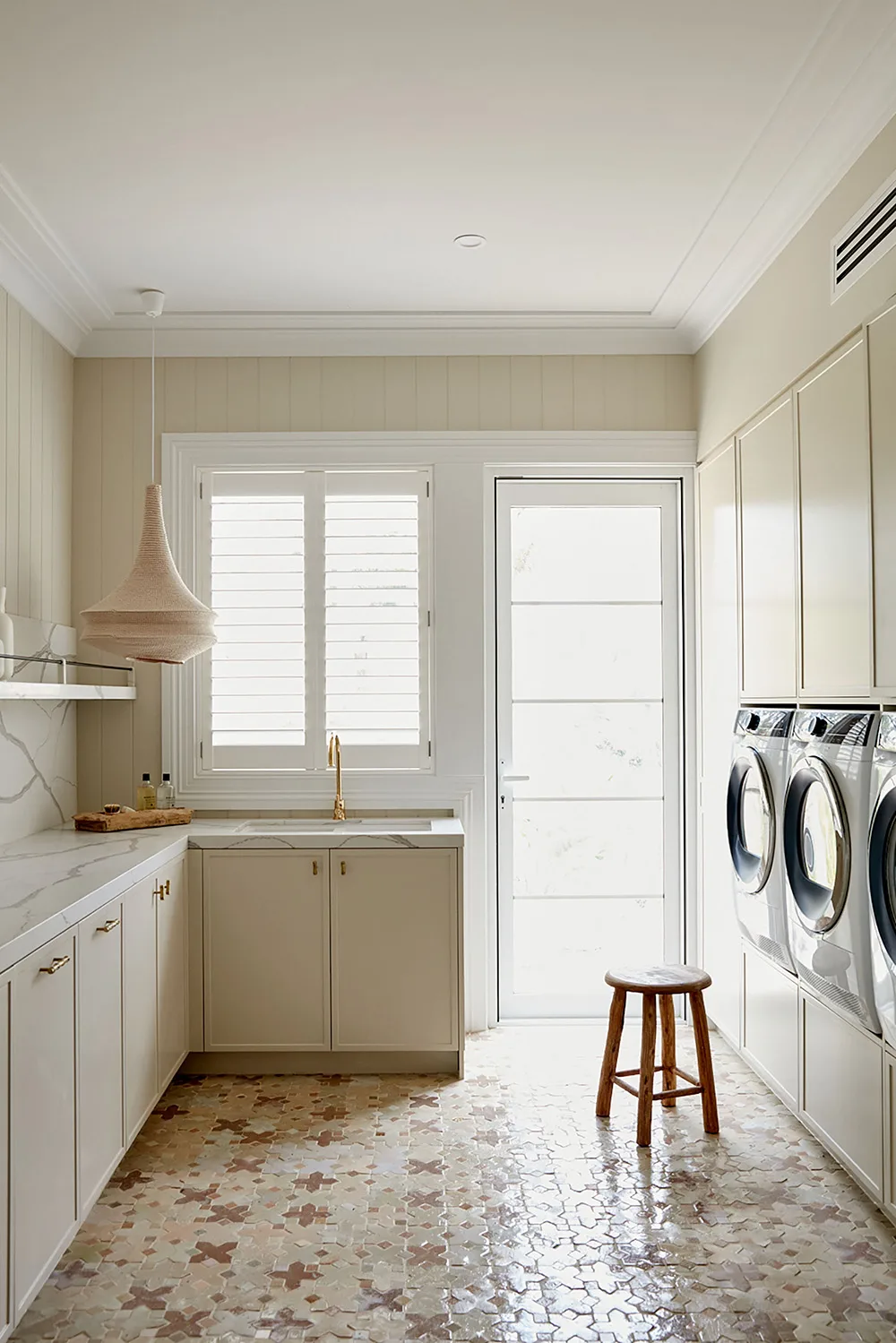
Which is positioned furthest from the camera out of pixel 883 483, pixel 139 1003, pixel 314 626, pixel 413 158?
pixel 314 626

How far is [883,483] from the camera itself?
2.54m

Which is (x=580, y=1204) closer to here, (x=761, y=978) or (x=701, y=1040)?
(x=701, y=1040)

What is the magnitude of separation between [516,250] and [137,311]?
4.98 ft

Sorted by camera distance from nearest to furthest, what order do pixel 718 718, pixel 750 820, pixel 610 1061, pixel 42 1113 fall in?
pixel 42 1113 < pixel 610 1061 < pixel 750 820 < pixel 718 718

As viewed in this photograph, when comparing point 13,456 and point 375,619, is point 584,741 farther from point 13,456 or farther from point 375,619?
point 13,456

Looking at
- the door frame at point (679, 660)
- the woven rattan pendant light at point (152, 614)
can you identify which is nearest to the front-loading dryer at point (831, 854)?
the door frame at point (679, 660)

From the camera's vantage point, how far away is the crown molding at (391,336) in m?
4.11

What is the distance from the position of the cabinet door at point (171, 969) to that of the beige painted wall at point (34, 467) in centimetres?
108

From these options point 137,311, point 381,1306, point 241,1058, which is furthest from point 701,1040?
point 137,311

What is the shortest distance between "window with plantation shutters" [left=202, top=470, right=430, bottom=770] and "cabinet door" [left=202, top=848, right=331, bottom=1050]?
23.7 inches

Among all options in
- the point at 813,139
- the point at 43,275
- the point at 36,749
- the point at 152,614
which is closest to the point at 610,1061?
the point at 152,614

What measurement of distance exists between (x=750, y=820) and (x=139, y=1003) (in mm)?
1973

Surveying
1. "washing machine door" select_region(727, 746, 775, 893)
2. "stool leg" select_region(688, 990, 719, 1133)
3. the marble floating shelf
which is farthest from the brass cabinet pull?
"washing machine door" select_region(727, 746, 775, 893)

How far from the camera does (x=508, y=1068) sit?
3.75 meters
